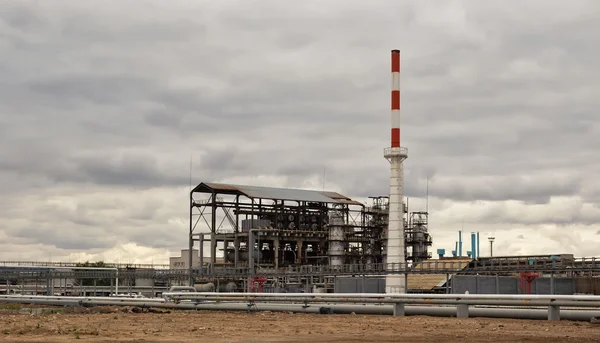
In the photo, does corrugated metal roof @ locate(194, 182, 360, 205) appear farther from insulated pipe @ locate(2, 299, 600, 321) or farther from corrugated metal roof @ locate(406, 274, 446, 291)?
insulated pipe @ locate(2, 299, 600, 321)

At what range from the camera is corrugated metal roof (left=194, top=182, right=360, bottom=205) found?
91.6 m

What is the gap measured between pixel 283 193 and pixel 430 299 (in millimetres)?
73160

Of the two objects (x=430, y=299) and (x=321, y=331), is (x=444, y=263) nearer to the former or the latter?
(x=430, y=299)

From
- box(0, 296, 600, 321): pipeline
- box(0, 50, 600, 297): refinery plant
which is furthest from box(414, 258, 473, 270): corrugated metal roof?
box(0, 296, 600, 321): pipeline

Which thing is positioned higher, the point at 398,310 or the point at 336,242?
the point at 336,242

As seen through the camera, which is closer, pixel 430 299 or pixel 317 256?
pixel 430 299

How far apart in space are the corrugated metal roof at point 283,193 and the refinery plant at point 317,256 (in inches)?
6.1

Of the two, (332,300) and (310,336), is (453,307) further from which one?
(310,336)

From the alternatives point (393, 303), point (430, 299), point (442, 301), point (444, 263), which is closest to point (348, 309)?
point (393, 303)

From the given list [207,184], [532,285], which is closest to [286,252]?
[207,184]

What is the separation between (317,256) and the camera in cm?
9619

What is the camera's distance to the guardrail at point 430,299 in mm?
21598

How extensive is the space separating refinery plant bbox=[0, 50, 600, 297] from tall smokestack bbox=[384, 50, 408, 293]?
9 cm

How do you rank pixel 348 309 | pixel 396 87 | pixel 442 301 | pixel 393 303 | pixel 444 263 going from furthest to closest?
pixel 444 263, pixel 396 87, pixel 348 309, pixel 393 303, pixel 442 301
